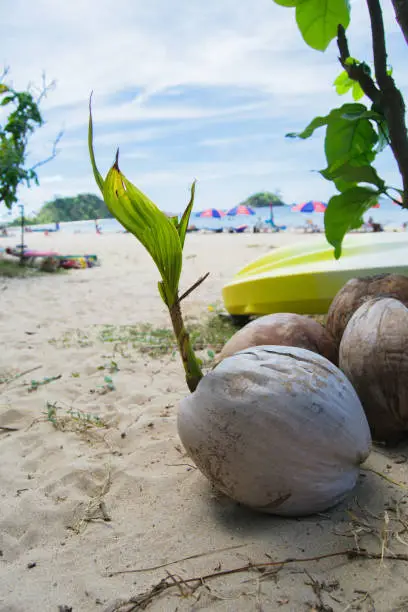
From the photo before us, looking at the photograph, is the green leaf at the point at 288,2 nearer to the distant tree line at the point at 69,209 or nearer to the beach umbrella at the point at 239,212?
the beach umbrella at the point at 239,212

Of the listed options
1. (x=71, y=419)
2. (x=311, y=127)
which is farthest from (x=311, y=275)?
(x=71, y=419)

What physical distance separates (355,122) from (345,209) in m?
0.32

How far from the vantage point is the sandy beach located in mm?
1047

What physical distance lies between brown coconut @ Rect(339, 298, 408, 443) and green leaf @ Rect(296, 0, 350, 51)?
3.04 ft

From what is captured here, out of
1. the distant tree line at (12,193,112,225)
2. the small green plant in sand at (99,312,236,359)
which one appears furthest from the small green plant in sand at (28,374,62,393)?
the distant tree line at (12,193,112,225)

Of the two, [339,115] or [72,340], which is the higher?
[339,115]

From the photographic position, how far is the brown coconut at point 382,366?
5.00 ft

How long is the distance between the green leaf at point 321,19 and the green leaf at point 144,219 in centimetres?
99

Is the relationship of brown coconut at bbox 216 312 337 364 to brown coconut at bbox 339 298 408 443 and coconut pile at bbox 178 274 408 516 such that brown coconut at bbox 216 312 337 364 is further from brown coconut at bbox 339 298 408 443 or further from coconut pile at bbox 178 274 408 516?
coconut pile at bbox 178 274 408 516

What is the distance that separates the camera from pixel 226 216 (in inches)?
1346

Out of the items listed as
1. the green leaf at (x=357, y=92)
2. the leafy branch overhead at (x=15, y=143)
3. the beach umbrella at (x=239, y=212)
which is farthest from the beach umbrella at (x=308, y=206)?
the green leaf at (x=357, y=92)

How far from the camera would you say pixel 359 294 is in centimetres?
Result: 194

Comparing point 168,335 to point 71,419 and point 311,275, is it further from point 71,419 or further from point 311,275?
point 71,419

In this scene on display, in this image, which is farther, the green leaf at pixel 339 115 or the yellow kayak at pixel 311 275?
the yellow kayak at pixel 311 275
